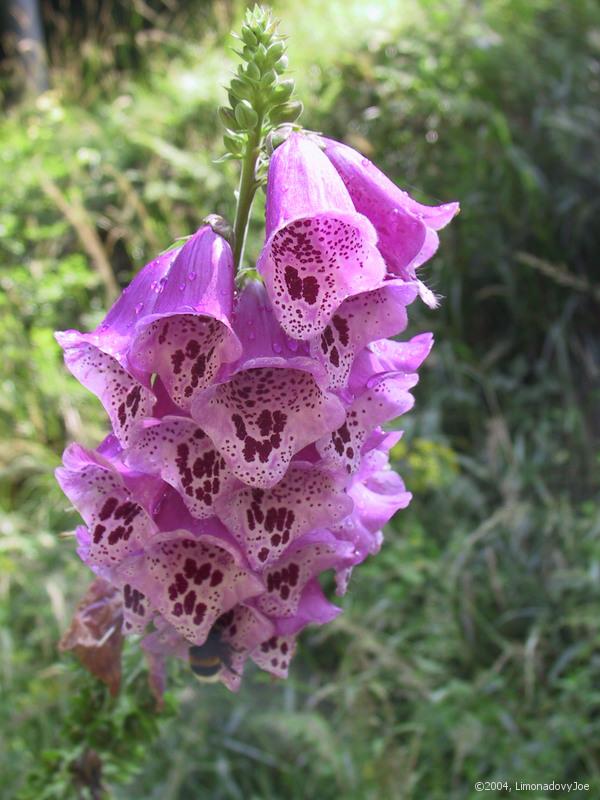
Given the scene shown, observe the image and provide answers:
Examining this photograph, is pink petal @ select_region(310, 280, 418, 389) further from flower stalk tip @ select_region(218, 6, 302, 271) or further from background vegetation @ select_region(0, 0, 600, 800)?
background vegetation @ select_region(0, 0, 600, 800)

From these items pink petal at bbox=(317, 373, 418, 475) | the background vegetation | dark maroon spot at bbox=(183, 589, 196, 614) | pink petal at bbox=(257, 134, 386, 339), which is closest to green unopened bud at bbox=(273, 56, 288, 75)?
pink petal at bbox=(257, 134, 386, 339)

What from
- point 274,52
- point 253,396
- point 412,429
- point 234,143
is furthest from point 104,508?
point 412,429

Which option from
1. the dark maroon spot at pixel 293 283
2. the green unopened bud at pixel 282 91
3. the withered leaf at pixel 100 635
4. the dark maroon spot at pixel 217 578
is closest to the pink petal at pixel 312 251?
A: the dark maroon spot at pixel 293 283

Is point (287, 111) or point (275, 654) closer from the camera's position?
point (287, 111)

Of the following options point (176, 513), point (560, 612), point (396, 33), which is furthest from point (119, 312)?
point (396, 33)

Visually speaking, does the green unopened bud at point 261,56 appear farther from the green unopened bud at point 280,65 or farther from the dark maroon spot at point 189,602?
the dark maroon spot at point 189,602

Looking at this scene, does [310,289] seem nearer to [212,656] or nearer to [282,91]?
[282,91]
